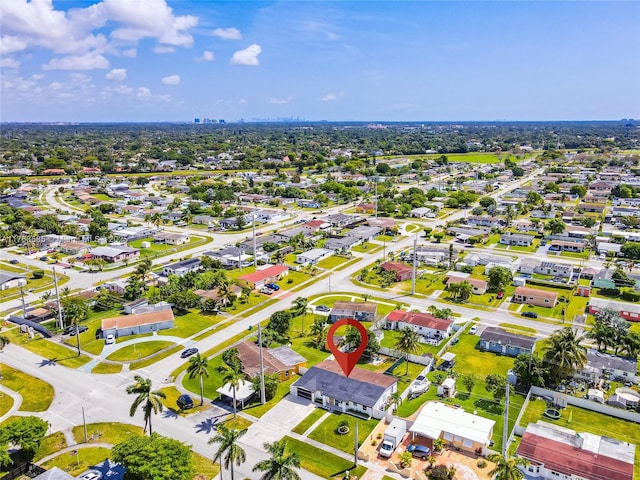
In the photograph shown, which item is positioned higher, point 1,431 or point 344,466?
point 1,431

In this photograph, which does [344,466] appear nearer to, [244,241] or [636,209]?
[244,241]

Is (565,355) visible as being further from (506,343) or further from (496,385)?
(506,343)

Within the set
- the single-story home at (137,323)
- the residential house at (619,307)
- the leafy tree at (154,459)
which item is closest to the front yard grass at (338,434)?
the leafy tree at (154,459)

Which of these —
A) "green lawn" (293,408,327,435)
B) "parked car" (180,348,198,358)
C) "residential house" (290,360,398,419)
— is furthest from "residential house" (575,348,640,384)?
"parked car" (180,348,198,358)

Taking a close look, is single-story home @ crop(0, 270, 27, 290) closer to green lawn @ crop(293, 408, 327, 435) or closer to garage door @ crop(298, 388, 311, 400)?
garage door @ crop(298, 388, 311, 400)

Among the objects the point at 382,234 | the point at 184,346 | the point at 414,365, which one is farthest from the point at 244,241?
the point at 414,365
